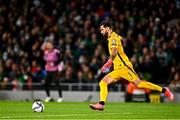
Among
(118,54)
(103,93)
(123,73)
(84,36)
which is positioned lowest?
(103,93)

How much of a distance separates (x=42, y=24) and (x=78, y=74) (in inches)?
221

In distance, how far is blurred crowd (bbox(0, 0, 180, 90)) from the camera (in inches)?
1106

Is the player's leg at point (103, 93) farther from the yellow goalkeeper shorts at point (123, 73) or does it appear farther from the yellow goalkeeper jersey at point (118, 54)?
the yellow goalkeeper jersey at point (118, 54)

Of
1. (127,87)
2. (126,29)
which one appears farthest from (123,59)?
(126,29)

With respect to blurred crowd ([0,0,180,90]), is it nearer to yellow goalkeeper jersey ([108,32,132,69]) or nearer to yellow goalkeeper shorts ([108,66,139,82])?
yellow goalkeeper shorts ([108,66,139,82])

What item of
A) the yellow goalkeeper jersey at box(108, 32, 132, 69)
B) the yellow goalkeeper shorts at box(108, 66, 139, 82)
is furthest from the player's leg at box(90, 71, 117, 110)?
the yellow goalkeeper jersey at box(108, 32, 132, 69)

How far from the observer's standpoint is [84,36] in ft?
102

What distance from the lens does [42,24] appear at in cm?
3334

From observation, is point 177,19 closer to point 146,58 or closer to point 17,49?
point 146,58

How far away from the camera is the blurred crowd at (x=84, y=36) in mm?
28094

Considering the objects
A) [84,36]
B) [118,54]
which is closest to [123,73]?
[118,54]

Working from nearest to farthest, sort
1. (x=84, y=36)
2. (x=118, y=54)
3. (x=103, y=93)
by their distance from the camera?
(x=103, y=93) < (x=118, y=54) < (x=84, y=36)

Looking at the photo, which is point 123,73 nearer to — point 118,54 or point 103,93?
point 118,54

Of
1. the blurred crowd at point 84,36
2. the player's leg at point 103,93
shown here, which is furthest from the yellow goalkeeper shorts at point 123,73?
the blurred crowd at point 84,36
